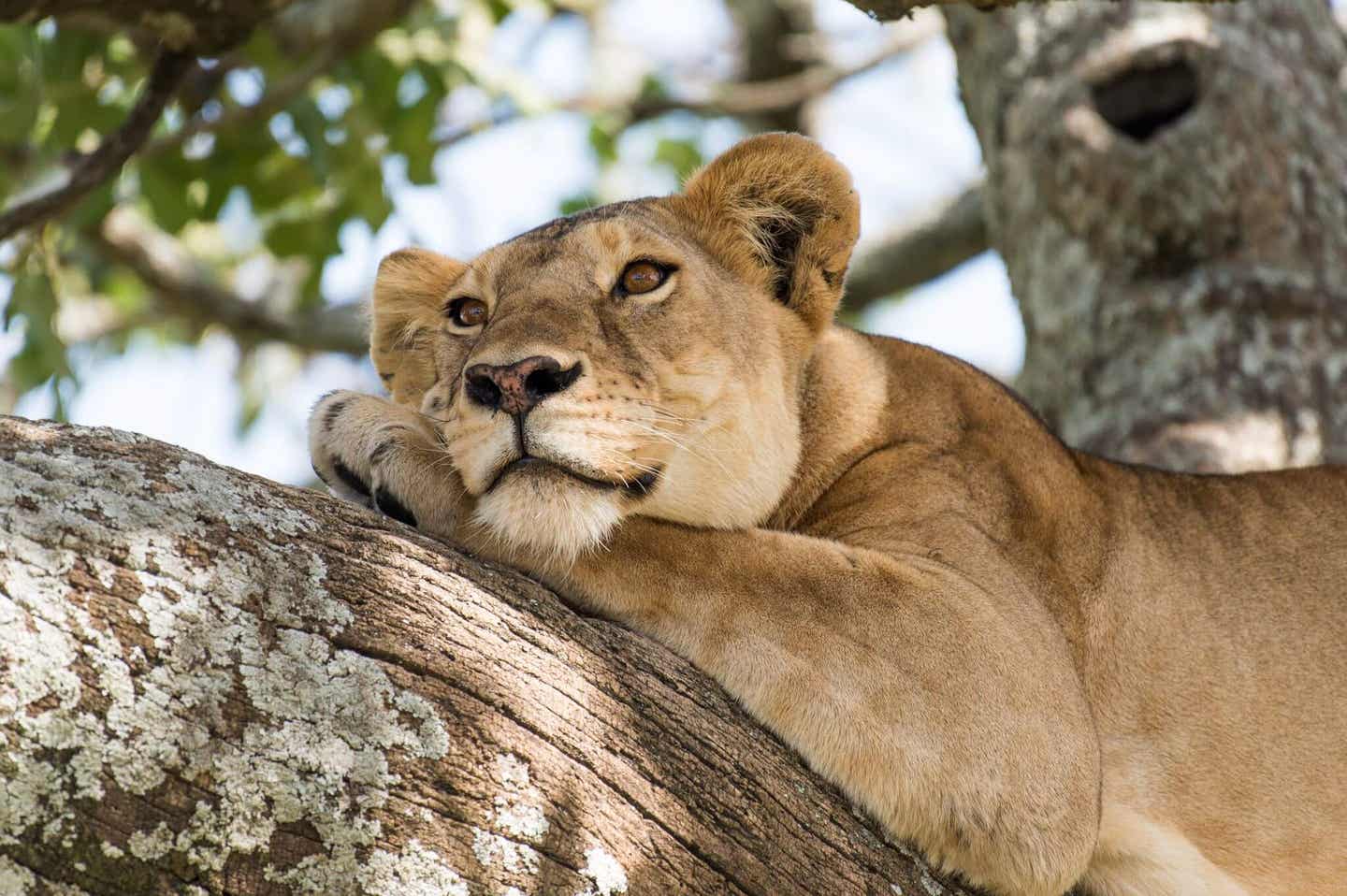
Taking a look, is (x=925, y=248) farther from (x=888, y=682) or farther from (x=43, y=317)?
(x=888, y=682)

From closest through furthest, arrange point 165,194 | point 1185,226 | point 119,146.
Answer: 1. point 119,146
2. point 1185,226
3. point 165,194

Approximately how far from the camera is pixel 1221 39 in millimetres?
6812

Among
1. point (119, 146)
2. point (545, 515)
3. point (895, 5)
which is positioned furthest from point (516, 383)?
point (119, 146)

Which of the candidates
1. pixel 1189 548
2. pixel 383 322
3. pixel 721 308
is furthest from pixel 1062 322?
pixel 383 322

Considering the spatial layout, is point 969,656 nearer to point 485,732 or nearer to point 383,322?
point 485,732

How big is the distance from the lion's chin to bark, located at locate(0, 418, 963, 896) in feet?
0.73

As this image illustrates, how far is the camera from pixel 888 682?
3.81m

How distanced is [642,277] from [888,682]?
1588 mm

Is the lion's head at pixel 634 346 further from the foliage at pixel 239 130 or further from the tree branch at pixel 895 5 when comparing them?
the foliage at pixel 239 130

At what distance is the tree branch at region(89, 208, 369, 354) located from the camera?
10148mm

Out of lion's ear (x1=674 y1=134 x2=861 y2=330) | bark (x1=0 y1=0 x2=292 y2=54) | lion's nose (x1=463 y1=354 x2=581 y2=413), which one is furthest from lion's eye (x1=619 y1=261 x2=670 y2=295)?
bark (x1=0 y1=0 x2=292 y2=54)

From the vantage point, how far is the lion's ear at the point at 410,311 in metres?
5.25

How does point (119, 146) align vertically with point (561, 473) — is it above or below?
above

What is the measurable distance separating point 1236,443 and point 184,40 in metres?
4.66
